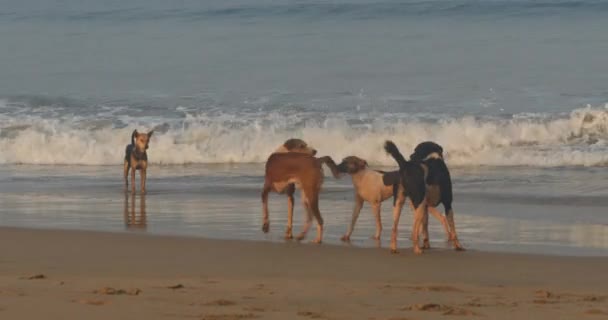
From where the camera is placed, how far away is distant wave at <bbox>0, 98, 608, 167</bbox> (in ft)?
63.9

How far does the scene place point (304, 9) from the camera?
43.2 metres

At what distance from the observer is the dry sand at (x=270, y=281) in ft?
23.6

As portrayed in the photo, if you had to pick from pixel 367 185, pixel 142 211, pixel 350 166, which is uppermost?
pixel 350 166

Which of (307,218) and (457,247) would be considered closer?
(457,247)

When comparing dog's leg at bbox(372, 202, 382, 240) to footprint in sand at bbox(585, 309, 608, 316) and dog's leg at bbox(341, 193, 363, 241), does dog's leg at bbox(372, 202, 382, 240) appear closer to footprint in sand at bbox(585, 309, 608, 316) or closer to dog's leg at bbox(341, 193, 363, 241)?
dog's leg at bbox(341, 193, 363, 241)

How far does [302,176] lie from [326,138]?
382 inches

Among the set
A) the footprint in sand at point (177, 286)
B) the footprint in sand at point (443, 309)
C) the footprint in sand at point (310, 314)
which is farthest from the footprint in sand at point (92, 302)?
the footprint in sand at point (443, 309)

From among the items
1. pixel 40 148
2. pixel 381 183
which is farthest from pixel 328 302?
pixel 40 148

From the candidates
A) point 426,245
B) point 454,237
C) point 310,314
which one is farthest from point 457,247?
point 310,314

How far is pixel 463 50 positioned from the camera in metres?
33.7

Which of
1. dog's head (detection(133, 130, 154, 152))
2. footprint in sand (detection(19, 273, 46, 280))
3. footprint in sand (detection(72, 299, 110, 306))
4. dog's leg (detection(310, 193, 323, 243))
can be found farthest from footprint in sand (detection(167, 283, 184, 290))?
dog's head (detection(133, 130, 154, 152))

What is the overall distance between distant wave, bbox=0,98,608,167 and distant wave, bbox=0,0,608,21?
64.8ft

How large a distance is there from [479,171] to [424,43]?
17.8m

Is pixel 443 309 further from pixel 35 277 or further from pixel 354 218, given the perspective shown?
pixel 354 218
